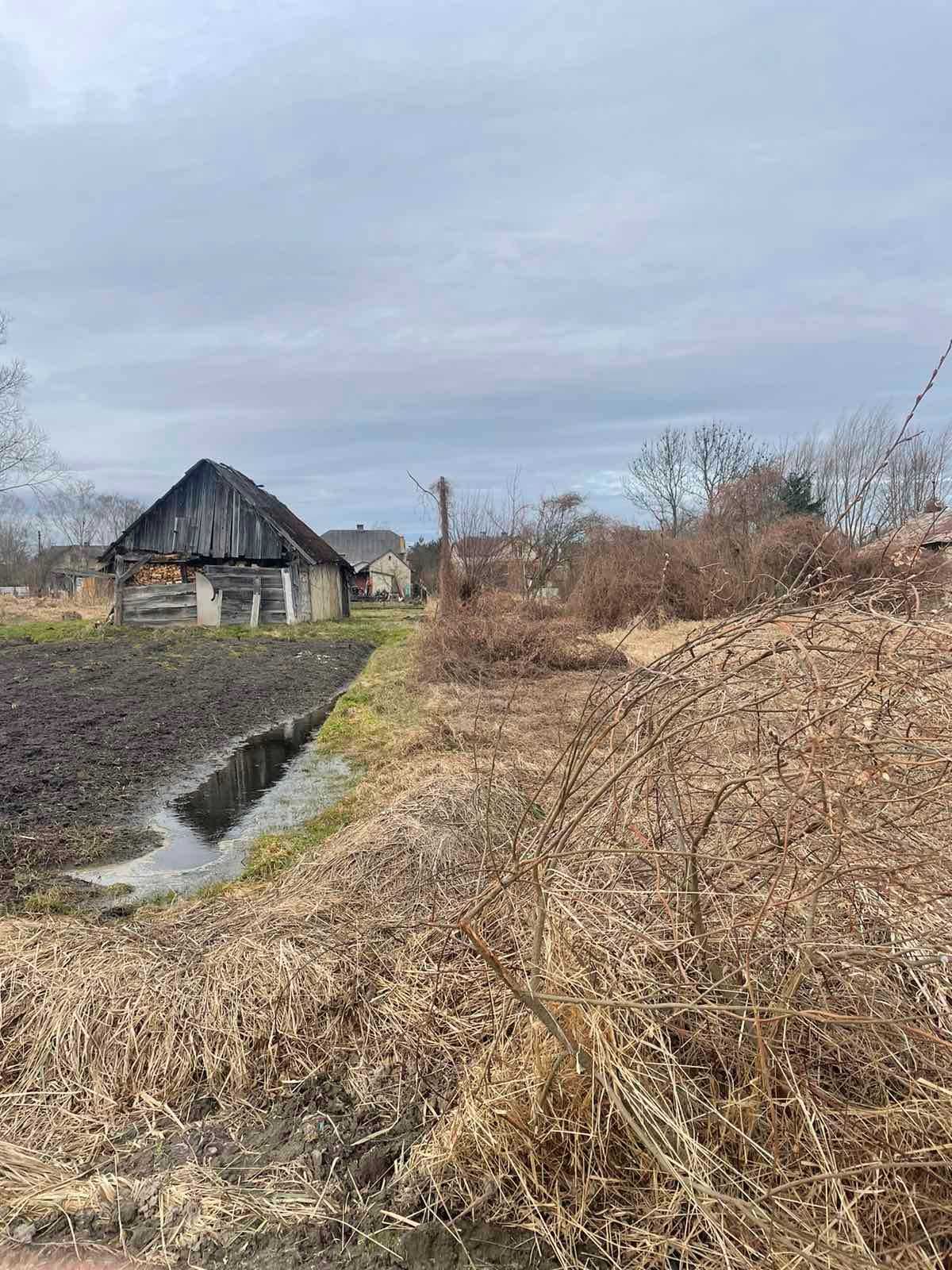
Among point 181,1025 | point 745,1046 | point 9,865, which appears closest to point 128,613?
point 9,865

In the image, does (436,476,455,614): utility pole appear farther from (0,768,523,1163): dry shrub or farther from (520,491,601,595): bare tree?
(0,768,523,1163): dry shrub

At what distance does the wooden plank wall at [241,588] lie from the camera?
27812mm

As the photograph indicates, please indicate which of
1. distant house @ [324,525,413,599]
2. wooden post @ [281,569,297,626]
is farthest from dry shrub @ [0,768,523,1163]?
distant house @ [324,525,413,599]

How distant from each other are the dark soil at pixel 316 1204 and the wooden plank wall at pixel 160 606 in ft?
86.1

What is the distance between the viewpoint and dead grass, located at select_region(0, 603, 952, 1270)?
6.98 feet

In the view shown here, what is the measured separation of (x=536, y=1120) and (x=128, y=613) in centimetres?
2748

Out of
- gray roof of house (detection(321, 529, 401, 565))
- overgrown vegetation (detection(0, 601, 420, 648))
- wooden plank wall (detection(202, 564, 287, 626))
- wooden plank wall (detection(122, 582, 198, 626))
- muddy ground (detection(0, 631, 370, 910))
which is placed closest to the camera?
muddy ground (detection(0, 631, 370, 910))

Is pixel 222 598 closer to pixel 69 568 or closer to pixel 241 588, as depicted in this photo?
pixel 241 588

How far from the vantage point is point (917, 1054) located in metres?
2.32

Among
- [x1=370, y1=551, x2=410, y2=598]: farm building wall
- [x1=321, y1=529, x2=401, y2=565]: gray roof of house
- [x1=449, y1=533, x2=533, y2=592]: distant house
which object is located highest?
[x1=321, y1=529, x2=401, y2=565]: gray roof of house

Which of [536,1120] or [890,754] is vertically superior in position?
[890,754]

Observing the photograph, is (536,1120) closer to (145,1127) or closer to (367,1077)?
(367,1077)

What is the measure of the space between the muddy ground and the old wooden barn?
472 cm

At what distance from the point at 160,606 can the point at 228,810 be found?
21355 mm
